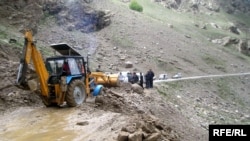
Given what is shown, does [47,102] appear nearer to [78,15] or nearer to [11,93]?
[11,93]

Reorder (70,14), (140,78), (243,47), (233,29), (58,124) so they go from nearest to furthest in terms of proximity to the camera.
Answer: (58,124) → (140,78) → (70,14) → (243,47) → (233,29)

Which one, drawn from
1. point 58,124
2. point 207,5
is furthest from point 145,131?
point 207,5

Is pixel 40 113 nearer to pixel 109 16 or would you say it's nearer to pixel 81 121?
pixel 81 121

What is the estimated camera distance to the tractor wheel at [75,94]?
14125mm

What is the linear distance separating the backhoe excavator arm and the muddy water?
0.96m

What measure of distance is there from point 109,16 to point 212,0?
41488 mm

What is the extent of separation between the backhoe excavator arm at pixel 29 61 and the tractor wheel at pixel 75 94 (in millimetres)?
850

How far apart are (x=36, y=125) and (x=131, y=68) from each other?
19753 mm

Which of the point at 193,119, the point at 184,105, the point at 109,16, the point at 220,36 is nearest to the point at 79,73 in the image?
the point at 193,119

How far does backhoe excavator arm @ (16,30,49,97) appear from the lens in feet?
44.3

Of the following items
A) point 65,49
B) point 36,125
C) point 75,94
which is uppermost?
point 65,49

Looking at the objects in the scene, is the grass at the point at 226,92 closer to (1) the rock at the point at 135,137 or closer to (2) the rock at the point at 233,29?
(1) the rock at the point at 135,137

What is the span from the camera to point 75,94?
570 inches

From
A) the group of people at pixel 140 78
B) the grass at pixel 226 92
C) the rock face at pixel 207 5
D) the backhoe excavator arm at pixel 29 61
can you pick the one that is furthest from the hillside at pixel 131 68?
the rock face at pixel 207 5
